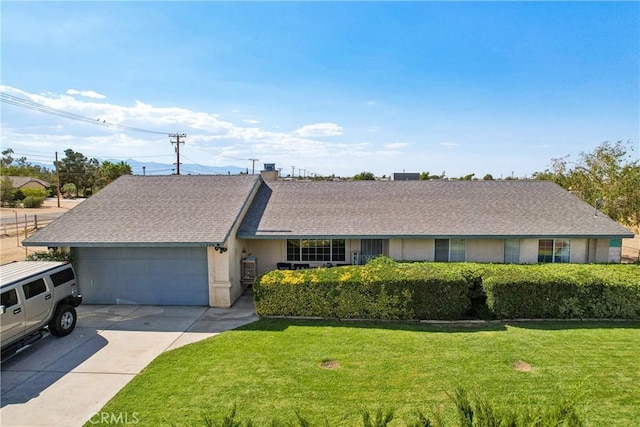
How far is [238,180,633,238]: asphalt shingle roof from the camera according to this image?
14.6 meters

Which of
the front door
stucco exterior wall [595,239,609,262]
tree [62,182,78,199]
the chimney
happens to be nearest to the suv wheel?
the front door

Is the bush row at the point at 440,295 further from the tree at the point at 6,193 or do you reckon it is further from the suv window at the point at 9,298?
the tree at the point at 6,193

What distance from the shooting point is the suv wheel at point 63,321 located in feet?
33.8

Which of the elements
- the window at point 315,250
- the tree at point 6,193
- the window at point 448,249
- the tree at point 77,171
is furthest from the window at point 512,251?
the tree at point 77,171

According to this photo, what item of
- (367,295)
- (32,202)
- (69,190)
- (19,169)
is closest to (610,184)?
(367,295)

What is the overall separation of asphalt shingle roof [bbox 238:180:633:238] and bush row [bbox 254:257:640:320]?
111 inches

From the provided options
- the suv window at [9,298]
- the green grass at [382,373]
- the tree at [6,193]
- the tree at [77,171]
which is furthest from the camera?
the tree at [77,171]

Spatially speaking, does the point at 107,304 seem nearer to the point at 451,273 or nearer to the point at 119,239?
the point at 119,239

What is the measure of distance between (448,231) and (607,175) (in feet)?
52.7

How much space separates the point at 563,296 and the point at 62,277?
14780 mm

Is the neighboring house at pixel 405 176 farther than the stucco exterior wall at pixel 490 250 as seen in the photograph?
Yes

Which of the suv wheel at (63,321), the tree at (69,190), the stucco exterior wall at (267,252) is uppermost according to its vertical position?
the tree at (69,190)

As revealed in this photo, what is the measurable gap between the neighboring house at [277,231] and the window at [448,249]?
40mm

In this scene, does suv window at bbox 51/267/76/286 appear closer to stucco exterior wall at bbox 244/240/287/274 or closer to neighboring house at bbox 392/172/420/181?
stucco exterior wall at bbox 244/240/287/274
